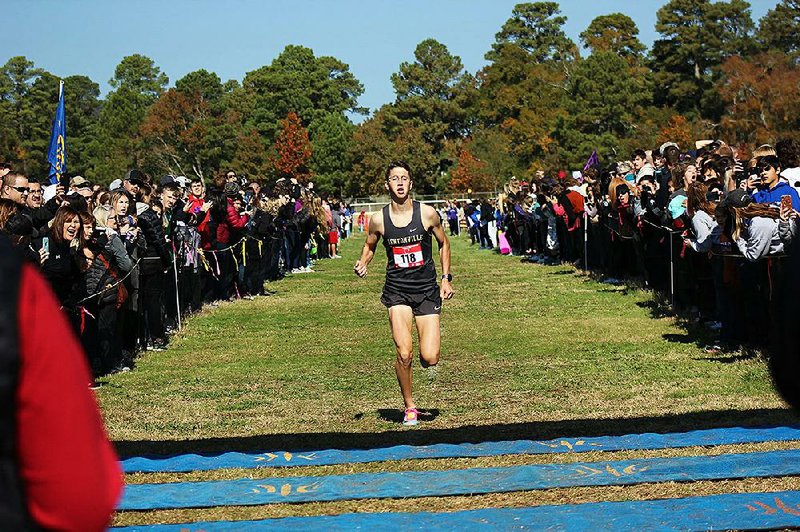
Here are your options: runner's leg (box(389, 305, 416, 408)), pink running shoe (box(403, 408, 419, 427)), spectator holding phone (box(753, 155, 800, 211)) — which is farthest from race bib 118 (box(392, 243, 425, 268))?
spectator holding phone (box(753, 155, 800, 211))

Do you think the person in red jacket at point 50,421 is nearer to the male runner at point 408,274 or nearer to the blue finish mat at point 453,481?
the blue finish mat at point 453,481

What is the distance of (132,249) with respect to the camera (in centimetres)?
→ 1475

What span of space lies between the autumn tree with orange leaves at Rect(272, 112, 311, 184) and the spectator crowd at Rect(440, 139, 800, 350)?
87.3 m

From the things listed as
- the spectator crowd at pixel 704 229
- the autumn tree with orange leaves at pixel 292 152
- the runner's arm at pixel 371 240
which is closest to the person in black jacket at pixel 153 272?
the runner's arm at pixel 371 240

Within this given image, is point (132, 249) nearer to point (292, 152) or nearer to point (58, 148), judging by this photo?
point (58, 148)

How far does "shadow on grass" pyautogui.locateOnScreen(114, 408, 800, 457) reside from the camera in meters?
9.61

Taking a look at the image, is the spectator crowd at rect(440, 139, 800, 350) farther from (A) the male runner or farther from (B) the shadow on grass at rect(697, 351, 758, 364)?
(A) the male runner

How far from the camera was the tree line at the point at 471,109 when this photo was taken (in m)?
81.2

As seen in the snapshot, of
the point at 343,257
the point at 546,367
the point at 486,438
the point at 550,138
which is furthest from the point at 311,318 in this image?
the point at 550,138

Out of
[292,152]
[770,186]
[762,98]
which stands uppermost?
[292,152]

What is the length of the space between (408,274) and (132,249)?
538cm

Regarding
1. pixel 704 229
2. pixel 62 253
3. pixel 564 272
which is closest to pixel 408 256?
pixel 62 253

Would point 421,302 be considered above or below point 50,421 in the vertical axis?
below

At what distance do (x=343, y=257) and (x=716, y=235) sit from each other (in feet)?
96.8
